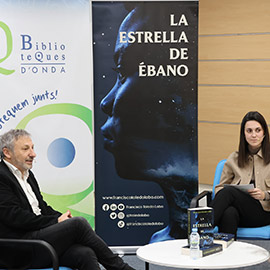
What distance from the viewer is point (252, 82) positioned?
754 cm

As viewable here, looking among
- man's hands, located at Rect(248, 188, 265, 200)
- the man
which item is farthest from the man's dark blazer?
man's hands, located at Rect(248, 188, 265, 200)

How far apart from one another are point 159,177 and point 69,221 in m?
1.51

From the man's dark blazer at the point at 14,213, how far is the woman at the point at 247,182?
1427 millimetres

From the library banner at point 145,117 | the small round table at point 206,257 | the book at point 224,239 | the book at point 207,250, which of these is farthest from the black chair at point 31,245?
the library banner at point 145,117

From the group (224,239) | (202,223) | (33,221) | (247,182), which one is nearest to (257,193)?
(247,182)

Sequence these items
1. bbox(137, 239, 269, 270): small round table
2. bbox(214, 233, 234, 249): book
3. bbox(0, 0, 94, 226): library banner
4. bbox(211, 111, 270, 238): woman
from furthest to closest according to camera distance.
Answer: bbox(0, 0, 94, 226): library banner < bbox(211, 111, 270, 238): woman < bbox(214, 233, 234, 249): book < bbox(137, 239, 269, 270): small round table

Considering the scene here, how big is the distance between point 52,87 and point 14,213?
1.71 m

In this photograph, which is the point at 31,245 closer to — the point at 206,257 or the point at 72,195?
the point at 206,257

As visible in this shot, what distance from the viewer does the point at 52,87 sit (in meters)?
5.10

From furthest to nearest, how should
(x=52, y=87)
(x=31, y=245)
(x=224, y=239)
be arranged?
(x=52, y=87) → (x=224, y=239) → (x=31, y=245)

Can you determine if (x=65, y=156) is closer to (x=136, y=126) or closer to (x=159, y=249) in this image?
(x=136, y=126)

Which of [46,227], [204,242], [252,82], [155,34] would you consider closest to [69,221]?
[46,227]

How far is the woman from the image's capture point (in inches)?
180

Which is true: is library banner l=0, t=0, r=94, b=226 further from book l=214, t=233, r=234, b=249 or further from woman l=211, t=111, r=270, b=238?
book l=214, t=233, r=234, b=249
